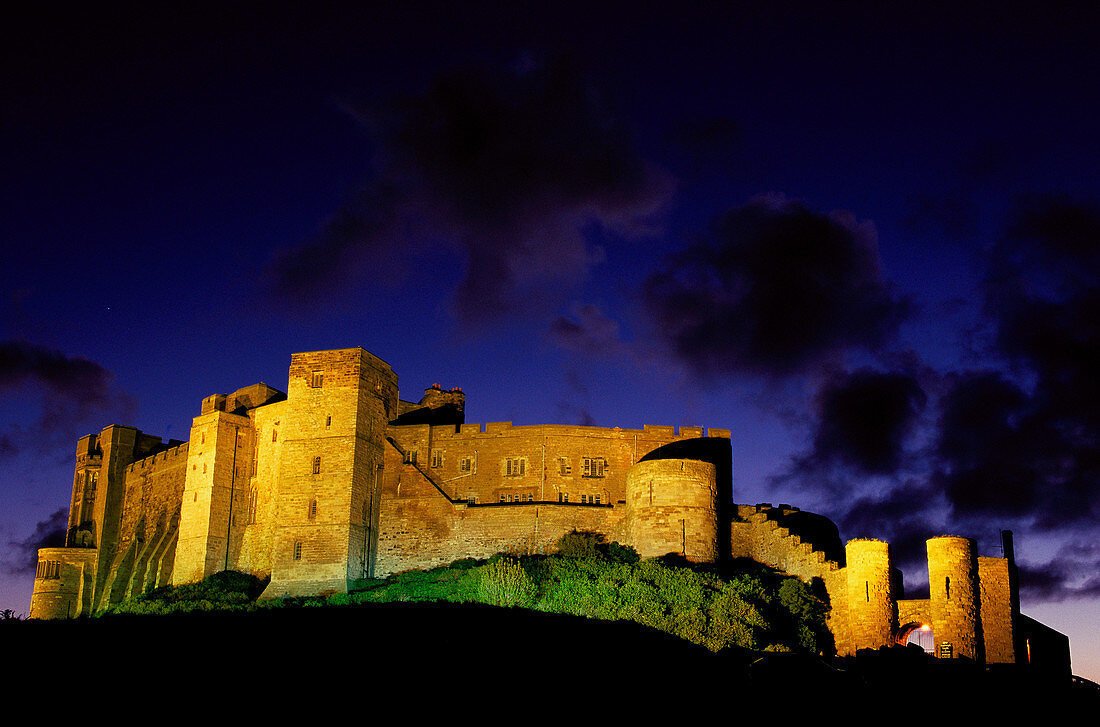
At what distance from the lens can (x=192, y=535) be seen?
63.2 metres

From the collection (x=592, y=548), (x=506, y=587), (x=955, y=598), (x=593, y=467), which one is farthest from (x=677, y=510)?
(x=955, y=598)

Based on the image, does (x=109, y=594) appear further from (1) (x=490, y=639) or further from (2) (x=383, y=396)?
(1) (x=490, y=639)

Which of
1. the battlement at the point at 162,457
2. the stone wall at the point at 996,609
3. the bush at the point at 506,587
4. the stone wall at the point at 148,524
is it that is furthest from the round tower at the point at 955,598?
the battlement at the point at 162,457

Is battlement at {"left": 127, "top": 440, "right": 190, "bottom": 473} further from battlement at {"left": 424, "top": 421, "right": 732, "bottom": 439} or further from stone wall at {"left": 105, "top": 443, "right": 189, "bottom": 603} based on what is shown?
battlement at {"left": 424, "top": 421, "right": 732, "bottom": 439}

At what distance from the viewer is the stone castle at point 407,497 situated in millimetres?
55750

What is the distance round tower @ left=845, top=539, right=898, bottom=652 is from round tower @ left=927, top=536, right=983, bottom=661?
8.17 ft

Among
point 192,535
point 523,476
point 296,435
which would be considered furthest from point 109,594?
point 523,476

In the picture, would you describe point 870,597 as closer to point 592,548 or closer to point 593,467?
point 592,548

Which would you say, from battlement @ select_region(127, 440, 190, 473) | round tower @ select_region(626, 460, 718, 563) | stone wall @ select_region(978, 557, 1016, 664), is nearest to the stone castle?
round tower @ select_region(626, 460, 718, 563)

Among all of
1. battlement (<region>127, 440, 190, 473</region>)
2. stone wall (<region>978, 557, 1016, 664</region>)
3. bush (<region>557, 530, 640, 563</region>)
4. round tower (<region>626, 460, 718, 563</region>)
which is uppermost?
battlement (<region>127, 440, 190, 473</region>)

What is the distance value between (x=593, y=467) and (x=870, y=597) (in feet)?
69.7

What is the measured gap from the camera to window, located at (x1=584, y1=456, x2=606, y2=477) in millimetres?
63719

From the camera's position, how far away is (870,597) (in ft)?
151

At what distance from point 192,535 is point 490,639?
30.0 meters
